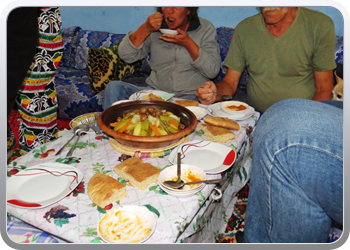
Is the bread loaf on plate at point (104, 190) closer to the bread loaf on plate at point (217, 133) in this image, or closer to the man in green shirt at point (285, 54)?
the bread loaf on plate at point (217, 133)

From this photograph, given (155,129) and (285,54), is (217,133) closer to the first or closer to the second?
(155,129)

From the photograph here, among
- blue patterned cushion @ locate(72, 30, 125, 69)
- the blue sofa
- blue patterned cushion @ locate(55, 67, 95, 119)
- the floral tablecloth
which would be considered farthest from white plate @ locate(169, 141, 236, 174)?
blue patterned cushion @ locate(72, 30, 125, 69)

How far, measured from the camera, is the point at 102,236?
76 cm

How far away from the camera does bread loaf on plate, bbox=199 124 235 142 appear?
4.28 feet

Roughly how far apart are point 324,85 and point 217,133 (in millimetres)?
1044

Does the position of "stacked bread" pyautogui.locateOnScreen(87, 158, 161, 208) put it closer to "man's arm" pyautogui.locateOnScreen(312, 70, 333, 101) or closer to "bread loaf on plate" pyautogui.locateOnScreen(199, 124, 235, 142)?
"bread loaf on plate" pyautogui.locateOnScreen(199, 124, 235, 142)

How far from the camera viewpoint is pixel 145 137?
1.11 metres

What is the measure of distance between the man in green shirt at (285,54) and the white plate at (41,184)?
97 centimetres

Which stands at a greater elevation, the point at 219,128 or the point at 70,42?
the point at 219,128

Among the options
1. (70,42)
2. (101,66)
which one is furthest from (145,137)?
(70,42)

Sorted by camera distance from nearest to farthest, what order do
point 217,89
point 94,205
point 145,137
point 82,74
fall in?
point 94,205, point 145,137, point 217,89, point 82,74

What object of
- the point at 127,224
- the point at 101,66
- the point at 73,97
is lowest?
the point at 73,97

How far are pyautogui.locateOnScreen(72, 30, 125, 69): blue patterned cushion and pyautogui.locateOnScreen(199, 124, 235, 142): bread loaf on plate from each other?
7.87 ft

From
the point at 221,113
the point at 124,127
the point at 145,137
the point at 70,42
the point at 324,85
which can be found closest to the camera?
the point at 145,137
